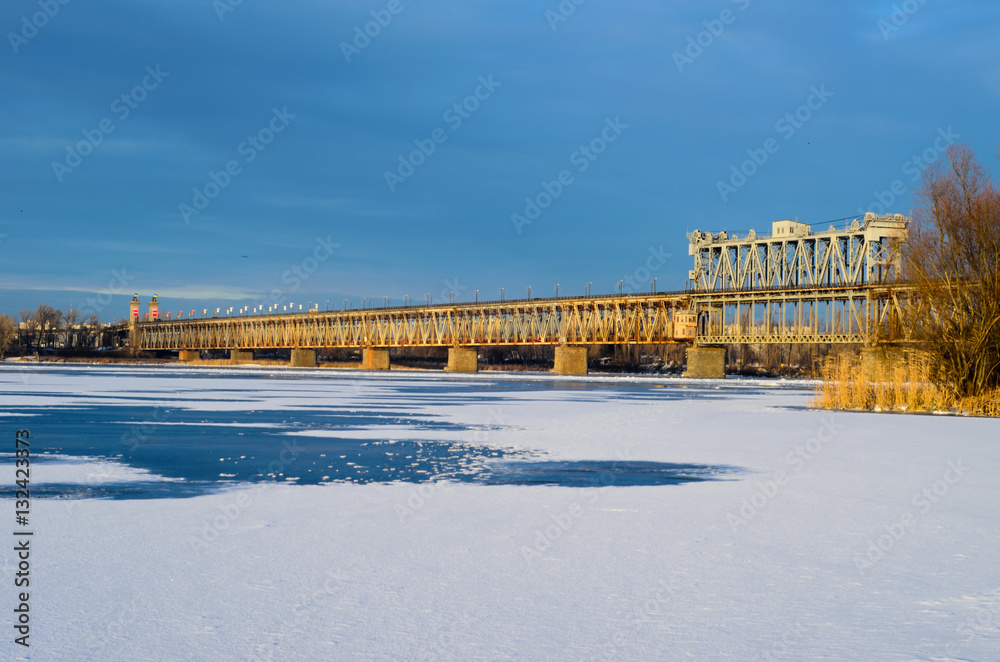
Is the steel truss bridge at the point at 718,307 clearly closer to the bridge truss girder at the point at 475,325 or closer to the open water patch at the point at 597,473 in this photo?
the bridge truss girder at the point at 475,325

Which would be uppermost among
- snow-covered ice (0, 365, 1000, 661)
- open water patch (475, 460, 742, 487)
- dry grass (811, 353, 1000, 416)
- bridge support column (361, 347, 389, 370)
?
bridge support column (361, 347, 389, 370)

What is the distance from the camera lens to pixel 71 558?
Answer: 8.59 meters

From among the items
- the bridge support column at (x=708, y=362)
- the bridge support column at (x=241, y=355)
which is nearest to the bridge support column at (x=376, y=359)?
the bridge support column at (x=241, y=355)

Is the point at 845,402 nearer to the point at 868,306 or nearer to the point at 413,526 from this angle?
the point at 413,526

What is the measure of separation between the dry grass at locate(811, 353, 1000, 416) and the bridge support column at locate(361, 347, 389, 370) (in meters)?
122

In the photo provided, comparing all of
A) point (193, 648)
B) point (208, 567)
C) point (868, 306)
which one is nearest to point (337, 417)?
point (208, 567)

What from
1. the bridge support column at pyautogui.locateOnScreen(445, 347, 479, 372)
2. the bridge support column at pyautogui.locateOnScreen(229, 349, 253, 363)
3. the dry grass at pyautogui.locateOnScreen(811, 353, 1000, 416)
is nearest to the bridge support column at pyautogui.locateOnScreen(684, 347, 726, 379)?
the bridge support column at pyautogui.locateOnScreen(445, 347, 479, 372)

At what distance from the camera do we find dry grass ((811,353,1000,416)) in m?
31.8

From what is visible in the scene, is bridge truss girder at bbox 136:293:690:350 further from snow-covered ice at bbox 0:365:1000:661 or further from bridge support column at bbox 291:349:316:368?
snow-covered ice at bbox 0:365:1000:661

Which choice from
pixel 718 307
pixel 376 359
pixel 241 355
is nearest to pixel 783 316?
pixel 718 307

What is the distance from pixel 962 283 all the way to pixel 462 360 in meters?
103

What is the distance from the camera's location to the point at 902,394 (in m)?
33.4

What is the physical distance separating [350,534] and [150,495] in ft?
13.1

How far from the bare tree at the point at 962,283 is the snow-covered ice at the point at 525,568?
1742 centimetres
